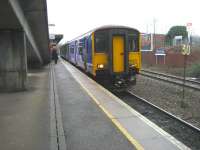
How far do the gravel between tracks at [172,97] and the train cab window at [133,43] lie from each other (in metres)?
1.97

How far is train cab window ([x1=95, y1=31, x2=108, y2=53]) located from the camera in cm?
1744

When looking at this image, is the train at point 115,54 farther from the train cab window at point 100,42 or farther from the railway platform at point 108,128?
the railway platform at point 108,128

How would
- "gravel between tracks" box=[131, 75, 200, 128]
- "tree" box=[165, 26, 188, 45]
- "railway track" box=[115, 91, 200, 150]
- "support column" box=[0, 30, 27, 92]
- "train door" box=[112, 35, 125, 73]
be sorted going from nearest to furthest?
1. "railway track" box=[115, 91, 200, 150]
2. "gravel between tracks" box=[131, 75, 200, 128]
3. "support column" box=[0, 30, 27, 92]
4. "train door" box=[112, 35, 125, 73]
5. "tree" box=[165, 26, 188, 45]

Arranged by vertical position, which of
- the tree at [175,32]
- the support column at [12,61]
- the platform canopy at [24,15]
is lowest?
the support column at [12,61]

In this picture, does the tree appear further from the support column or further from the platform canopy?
the support column

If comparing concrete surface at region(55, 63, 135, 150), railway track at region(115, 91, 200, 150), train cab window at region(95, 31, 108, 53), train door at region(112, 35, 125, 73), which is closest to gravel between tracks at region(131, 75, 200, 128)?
railway track at region(115, 91, 200, 150)

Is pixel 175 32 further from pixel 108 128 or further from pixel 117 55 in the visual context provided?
pixel 108 128

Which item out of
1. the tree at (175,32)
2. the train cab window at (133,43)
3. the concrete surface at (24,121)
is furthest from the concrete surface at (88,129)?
the tree at (175,32)

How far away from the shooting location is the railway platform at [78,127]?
23.2 ft

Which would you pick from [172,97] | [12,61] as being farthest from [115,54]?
[12,61]

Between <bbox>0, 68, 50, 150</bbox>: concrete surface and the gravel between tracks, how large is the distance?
4.21m

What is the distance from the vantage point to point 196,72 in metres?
25.4

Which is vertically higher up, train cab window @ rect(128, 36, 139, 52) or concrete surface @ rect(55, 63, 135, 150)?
train cab window @ rect(128, 36, 139, 52)

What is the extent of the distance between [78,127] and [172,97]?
8.35 m
